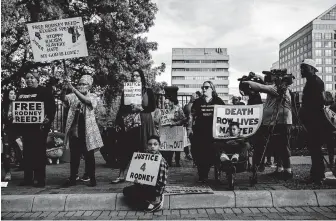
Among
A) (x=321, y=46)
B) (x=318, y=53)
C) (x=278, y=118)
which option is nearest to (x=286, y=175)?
(x=278, y=118)

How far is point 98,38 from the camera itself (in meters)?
20.2

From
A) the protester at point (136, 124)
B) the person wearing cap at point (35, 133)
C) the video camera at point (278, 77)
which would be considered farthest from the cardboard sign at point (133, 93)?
the video camera at point (278, 77)

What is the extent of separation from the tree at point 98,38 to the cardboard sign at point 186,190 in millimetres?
14230

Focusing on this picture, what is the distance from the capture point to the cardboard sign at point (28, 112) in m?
6.57

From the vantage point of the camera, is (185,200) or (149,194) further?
(185,200)

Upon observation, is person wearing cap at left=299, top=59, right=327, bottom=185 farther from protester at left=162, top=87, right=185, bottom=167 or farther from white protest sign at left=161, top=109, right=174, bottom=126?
white protest sign at left=161, top=109, right=174, bottom=126

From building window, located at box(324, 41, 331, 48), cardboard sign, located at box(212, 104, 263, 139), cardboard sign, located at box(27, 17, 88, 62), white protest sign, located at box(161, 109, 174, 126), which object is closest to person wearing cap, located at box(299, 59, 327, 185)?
cardboard sign, located at box(212, 104, 263, 139)

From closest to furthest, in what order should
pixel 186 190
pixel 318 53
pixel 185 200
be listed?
pixel 185 200
pixel 186 190
pixel 318 53

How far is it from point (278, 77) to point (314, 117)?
3.22 feet

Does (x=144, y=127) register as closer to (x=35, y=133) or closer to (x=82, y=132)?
(x=82, y=132)

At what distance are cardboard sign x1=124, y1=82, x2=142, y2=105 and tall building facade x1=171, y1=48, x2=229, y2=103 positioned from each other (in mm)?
150129

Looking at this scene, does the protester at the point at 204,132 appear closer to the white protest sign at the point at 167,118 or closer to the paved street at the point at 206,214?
the paved street at the point at 206,214

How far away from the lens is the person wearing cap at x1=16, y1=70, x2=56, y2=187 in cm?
660

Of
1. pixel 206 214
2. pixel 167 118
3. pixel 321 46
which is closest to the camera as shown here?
pixel 206 214
